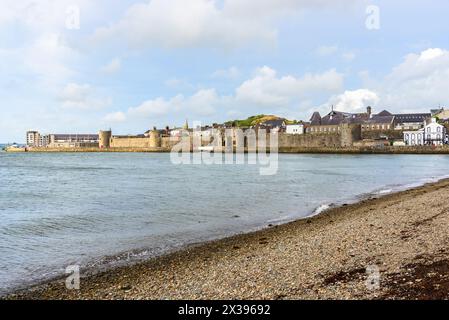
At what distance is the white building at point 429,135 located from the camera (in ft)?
251

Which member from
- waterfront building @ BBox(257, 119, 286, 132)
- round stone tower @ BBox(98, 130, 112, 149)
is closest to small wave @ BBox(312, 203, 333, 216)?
waterfront building @ BBox(257, 119, 286, 132)

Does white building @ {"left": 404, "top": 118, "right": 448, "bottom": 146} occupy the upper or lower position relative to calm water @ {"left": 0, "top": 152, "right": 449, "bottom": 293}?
upper

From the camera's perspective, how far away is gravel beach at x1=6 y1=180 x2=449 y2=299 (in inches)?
209

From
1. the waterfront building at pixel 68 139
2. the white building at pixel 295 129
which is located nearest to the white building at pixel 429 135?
the white building at pixel 295 129

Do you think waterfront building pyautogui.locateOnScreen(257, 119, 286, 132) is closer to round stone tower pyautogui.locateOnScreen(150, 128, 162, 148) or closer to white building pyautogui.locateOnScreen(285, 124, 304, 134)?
white building pyautogui.locateOnScreen(285, 124, 304, 134)

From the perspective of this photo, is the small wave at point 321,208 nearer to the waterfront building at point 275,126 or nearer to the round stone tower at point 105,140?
the waterfront building at point 275,126

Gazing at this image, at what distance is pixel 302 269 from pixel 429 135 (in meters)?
79.3

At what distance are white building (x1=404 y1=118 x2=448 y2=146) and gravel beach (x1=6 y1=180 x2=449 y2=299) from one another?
74.1m

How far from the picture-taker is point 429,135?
3046 inches

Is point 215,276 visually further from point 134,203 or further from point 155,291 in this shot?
point 134,203
